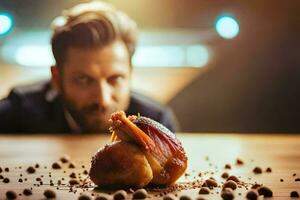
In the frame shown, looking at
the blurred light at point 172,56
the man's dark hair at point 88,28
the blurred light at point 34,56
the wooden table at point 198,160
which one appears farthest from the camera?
the blurred light at point 172,56

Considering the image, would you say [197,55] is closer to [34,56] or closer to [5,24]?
[34,56]

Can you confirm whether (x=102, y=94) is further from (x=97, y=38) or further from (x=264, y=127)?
(x=264, y=127)

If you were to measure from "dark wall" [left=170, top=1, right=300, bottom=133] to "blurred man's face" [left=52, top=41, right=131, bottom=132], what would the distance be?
2.40 ft

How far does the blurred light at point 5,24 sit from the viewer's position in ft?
20.9

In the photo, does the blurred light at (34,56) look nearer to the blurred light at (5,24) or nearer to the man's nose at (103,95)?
the blurred light at (5,24)

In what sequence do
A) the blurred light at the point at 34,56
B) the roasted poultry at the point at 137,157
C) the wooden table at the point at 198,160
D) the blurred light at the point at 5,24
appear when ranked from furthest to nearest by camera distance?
the blurred light at the point at 34,56, the blurred light at the point at 5,24, the wooden table at the point at 198,160, the roasted poultry at the point at 137,157

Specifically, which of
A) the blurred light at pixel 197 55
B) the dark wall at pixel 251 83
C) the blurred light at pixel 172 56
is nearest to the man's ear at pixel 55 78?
the blurred light at pixel 172 56

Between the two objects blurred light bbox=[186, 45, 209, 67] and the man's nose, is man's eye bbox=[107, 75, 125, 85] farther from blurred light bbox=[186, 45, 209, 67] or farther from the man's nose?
blurred light bbox=[186, 45, 209, 67]

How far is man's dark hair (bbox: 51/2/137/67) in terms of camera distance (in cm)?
605

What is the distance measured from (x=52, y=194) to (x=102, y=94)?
12.4 ft

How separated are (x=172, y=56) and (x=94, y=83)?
3.07 ft

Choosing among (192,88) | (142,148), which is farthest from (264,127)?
(142,148)

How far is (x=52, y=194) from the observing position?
231cm

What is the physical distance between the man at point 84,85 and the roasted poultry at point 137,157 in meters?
3.51
